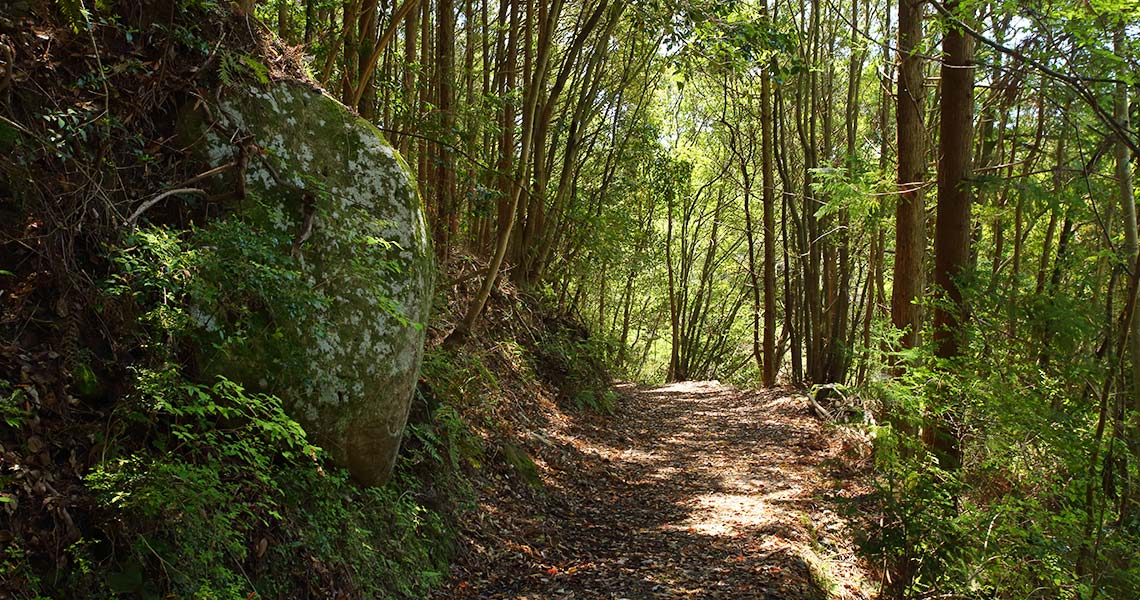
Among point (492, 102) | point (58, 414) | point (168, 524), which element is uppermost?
point (492, 102)

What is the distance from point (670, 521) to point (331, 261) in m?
4.20

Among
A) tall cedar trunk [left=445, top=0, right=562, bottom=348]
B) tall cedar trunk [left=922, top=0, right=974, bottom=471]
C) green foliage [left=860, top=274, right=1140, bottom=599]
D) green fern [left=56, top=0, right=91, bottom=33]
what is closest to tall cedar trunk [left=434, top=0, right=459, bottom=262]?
tall cedar trunk [left=445, top=0, right=562, bottom=348]

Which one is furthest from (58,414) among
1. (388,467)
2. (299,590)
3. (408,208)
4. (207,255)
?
(408,208)

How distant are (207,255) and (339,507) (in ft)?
5.48

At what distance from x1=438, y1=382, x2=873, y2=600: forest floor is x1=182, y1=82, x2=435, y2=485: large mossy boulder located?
143 cm

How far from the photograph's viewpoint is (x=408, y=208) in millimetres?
5133

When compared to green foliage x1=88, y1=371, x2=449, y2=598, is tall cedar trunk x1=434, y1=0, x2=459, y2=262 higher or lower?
higher

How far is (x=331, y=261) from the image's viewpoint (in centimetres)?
450

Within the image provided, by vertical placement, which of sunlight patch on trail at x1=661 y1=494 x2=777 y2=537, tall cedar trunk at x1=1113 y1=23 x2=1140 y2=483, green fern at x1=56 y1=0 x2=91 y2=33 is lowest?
sunlight patch on trail at x1=661 y1=494 x2=777 y2=537

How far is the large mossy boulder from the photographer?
419 centimetres

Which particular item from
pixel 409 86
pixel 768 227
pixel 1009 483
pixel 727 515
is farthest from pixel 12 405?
pixel 768 227

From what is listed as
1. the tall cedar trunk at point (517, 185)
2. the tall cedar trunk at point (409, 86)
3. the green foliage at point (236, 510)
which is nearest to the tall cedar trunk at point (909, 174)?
the tall cedar trunk at point (517, 185)

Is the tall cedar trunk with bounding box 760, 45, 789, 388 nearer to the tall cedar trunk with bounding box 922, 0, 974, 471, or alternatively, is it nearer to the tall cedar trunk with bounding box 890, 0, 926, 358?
the tall cedar trunk with bounding box 890, 0, 926, 358

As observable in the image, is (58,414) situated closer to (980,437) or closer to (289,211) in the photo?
(289,211)
